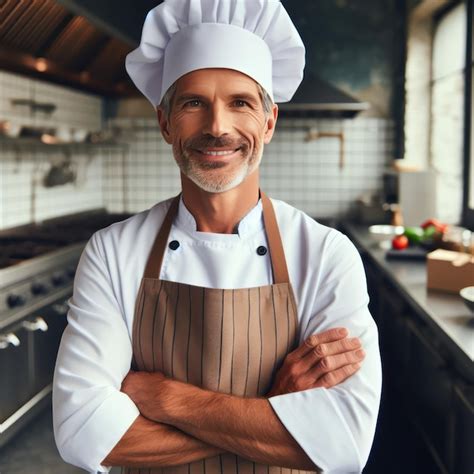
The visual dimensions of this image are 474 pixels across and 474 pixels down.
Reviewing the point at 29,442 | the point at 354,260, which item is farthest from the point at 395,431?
the point at 354,260

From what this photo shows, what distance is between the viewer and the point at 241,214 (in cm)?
134

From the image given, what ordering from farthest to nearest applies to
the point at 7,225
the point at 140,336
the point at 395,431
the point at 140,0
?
the point at 140,0 → the point at 7,225 → the point at 395,431 → the point at 140,336

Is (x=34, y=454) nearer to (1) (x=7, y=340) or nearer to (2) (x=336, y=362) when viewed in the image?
(1) (x=7, y=340)

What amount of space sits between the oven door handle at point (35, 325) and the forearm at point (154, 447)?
183cm

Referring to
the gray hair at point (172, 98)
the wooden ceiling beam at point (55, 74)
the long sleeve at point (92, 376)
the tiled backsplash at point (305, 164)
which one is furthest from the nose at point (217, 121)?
the tiled backsplash at point (305, 164)

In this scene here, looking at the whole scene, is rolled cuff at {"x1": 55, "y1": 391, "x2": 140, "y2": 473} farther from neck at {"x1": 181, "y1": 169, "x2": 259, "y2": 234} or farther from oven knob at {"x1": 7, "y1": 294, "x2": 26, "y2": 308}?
oven knob at {"x1": 7, "y1": 294, "x2": 26, "y2": 308}

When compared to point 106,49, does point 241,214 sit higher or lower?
lower

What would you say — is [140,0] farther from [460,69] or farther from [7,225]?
[460,69]

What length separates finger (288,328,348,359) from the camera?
3.97 ft

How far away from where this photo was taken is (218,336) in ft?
4.14

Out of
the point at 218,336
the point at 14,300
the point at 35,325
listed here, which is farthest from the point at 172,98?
the point at 35,325

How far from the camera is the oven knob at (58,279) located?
3202 millimetres

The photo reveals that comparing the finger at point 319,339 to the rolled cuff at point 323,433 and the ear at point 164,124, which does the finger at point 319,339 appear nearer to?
the rolled cuff at point 323,433

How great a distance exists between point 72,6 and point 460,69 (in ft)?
9.43
